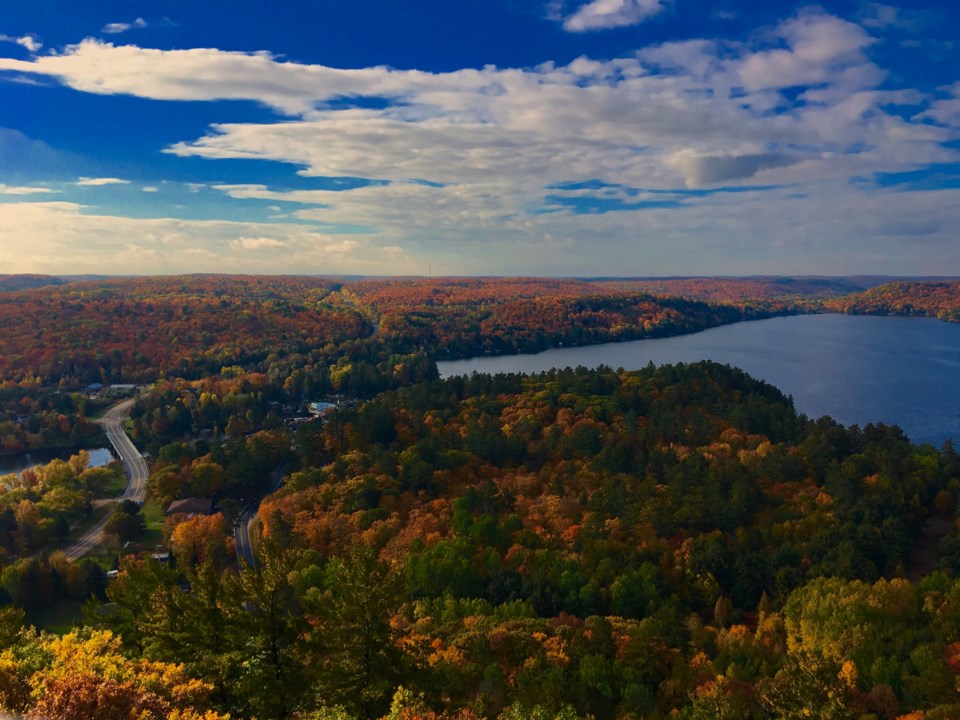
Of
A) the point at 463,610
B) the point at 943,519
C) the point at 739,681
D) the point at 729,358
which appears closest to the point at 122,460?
the point at 463,610

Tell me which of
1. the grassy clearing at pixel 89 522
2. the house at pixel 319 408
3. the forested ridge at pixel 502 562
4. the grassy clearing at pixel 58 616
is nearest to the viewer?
the forested ridge at pixel 502 562

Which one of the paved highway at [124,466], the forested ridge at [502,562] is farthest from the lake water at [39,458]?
the forested ridge at [502,562]

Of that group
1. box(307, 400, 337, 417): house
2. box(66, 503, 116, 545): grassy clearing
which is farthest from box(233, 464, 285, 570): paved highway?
box(307, 400, 337, 417): house

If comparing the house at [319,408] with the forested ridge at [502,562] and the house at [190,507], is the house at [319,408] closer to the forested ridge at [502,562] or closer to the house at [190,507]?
the forested ridge at [502,562]

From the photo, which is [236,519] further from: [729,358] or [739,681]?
[729,358]

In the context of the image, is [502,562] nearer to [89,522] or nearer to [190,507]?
[190,507]

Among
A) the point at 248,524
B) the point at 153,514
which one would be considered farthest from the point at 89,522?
the point at 248,524
